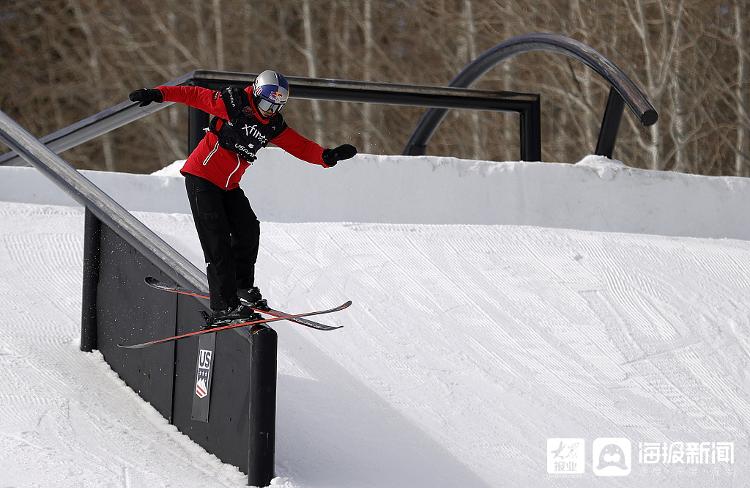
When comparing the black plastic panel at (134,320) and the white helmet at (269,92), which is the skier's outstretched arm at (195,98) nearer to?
the white helmet at (269,92)

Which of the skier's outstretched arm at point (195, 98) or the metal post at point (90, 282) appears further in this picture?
the metal post at point (90, 282)

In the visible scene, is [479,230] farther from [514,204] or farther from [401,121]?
[401,121]

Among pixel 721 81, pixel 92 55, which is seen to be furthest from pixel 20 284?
pixel 92 55

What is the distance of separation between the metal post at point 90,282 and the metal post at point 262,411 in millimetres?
1822

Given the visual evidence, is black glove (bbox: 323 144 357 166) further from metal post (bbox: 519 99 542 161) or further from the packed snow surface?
metal post (bbox: 519 99 542 161)

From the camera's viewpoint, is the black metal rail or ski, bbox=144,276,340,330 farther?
the black metal rail

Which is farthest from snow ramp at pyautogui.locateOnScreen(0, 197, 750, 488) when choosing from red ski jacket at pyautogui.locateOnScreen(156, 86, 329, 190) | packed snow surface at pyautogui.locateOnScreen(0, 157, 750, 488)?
red ski jacket at pyautogui.locateOnScreen(156, 86, 329, 190)

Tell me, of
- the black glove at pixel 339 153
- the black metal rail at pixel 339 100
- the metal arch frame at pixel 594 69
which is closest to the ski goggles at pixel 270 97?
the black glove at pixel 339 153

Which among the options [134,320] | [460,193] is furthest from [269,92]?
[460,193]

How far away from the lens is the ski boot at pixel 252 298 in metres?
6.02

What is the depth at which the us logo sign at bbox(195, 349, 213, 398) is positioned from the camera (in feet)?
18.6

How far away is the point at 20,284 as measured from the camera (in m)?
7.35

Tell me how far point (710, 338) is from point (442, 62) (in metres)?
18.8

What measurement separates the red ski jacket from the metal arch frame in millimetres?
4275
